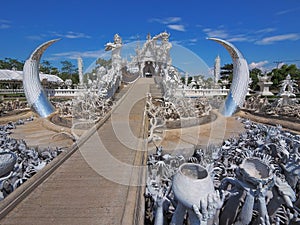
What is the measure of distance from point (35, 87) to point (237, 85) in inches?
423

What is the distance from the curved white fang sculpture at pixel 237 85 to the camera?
10.5 meters

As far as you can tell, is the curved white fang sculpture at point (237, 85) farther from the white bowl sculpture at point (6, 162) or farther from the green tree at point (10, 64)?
the green tree at point (10, 64)

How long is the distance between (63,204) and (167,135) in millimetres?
4578

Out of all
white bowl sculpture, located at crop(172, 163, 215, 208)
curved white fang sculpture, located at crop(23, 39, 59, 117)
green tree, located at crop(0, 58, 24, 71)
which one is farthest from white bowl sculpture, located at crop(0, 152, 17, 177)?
green tree, located at crop(0, 58, 24, 71)

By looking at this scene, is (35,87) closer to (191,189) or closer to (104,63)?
(104,63)

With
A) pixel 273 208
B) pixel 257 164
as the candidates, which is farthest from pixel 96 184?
pixel 273 208

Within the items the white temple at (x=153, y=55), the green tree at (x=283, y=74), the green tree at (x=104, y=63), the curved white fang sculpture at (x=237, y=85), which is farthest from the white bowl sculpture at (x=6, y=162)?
the green tree at (x=283, y=74)

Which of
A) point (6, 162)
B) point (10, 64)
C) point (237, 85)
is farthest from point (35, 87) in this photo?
point (10, 64)

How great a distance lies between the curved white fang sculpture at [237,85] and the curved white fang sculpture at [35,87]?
9.43 metres

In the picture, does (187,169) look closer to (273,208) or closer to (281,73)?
(273,208)

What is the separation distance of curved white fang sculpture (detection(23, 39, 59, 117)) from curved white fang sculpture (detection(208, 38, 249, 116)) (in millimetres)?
9431

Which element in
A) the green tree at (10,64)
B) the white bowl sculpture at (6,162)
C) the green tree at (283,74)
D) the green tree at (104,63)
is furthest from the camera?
the green tree at (10,64)

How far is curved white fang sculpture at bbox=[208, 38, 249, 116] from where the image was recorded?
10492mm

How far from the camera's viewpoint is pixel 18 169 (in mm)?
3943
